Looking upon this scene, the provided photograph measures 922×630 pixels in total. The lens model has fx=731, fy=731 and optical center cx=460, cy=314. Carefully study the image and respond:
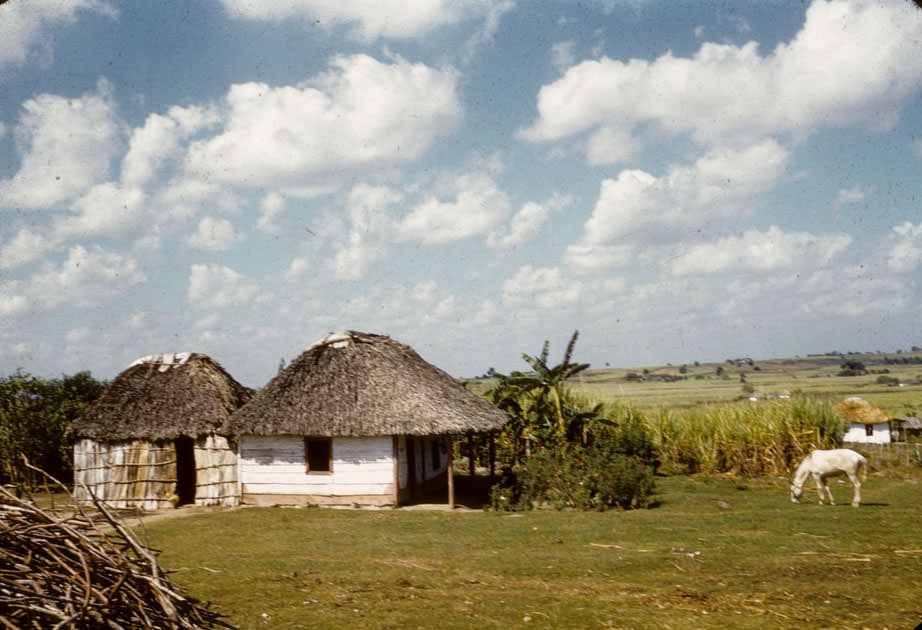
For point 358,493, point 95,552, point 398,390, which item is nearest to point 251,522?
point 358,493

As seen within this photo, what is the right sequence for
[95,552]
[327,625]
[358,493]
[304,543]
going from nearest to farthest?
[95,552] → [327,625] → [304,543] → [358,493]

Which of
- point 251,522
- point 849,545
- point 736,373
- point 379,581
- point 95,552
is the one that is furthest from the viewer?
point 736,373

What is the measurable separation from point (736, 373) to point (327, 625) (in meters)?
149

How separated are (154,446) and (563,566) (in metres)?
13.2

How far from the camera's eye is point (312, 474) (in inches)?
740

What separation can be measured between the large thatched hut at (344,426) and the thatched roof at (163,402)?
1.47m

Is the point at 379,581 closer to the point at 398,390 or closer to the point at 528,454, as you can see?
the point at 398,390

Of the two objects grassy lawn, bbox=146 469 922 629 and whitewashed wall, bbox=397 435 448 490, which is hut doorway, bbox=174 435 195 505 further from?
whitewashed wall, bbox=397 435 448 490

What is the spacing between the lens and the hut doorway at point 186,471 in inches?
887

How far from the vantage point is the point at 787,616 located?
839 centimetres

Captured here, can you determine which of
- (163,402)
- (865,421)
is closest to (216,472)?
(163,402)

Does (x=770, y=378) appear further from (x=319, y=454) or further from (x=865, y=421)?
(x=319, y=454)

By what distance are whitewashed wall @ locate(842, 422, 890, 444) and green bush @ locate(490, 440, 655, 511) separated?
20994 mm

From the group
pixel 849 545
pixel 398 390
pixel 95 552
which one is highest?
pixel 398 390
